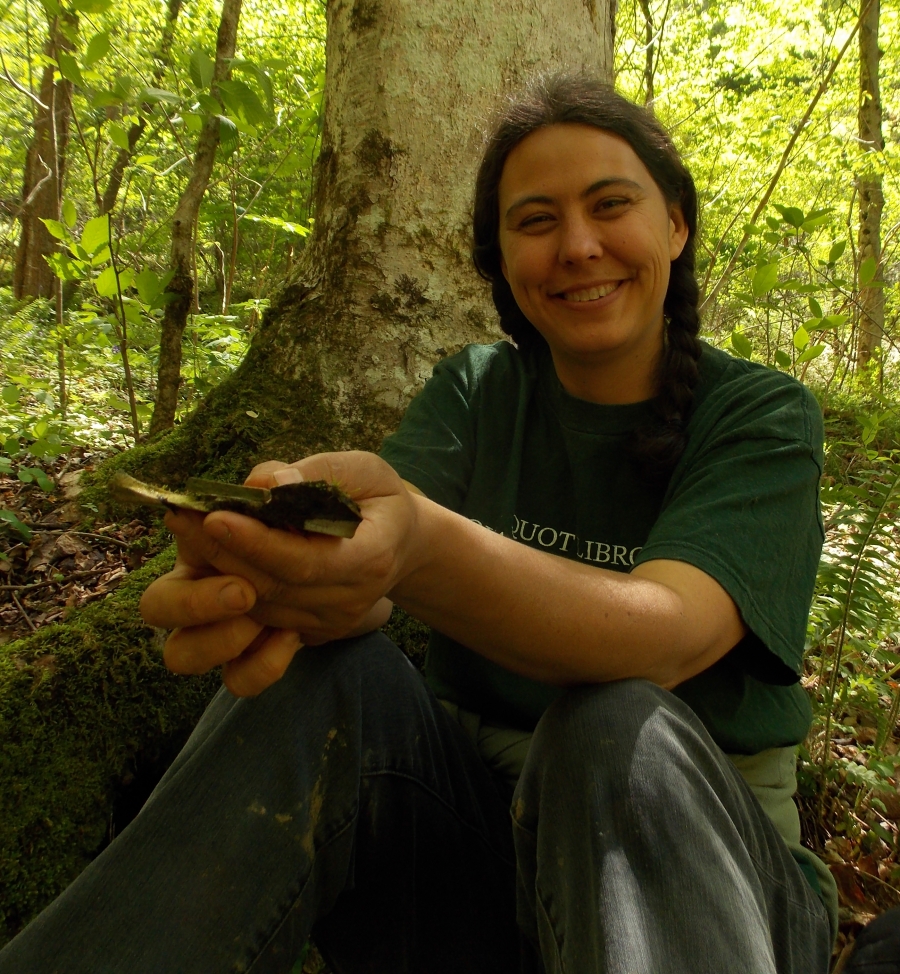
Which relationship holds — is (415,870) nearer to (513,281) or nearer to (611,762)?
(611,762)

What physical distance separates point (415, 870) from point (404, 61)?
2592 millimetres

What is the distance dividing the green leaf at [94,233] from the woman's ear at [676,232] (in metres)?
2.00

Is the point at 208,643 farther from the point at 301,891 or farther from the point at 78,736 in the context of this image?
the point at 78,736

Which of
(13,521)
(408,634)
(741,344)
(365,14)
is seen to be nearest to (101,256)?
(13,521)

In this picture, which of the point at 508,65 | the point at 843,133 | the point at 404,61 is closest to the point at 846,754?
the point at 508,65

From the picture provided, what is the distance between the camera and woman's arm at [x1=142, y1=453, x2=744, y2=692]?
37.6 inches

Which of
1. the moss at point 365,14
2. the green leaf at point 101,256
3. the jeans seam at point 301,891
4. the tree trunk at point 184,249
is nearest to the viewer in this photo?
the jeans seam at point 301,891

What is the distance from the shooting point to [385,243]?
241cm

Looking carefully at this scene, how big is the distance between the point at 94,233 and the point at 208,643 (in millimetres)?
2074

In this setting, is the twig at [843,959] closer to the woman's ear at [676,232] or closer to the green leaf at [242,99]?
the woman's ear at [676,232]

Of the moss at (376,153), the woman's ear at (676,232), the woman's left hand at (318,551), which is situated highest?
the moss at (376,153)

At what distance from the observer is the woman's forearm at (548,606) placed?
3.51ft

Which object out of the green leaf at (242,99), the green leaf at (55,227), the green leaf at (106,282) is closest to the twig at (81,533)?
the green leaf at (106,282)

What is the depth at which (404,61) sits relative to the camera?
2.38 m
